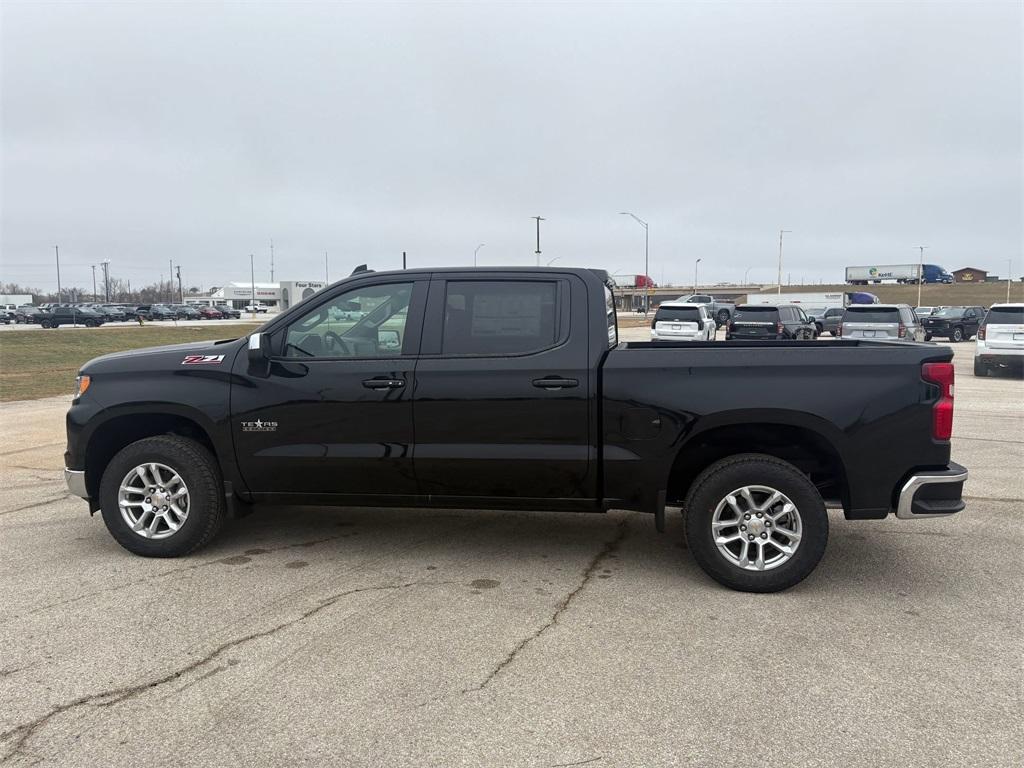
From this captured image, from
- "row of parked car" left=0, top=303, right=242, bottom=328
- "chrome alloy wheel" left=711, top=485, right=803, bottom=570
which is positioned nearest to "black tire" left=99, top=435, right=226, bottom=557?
"chrome alloy wheel" left=711, top=485, right=803, bottom=570

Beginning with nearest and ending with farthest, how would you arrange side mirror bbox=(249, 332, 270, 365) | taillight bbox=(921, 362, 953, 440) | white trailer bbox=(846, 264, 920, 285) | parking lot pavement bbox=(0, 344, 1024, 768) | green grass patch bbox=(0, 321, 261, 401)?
1. parking lot pavement bbox=(0, 344, 1024, 768)
2. taillight bbox=(921, 362, 953, 440)
3. side mirror bbox=(249, 332, 270, 365)
4. green grass patch bbox=(0, 321, 261, 401)
5. white trailer bbox=(846, 264, 920, 285)

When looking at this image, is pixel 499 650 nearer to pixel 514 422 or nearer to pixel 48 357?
pixel 514 422

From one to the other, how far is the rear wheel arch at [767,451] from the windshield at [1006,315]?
1462 centimetres

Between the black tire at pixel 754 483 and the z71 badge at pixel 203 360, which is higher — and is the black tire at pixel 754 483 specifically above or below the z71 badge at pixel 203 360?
below

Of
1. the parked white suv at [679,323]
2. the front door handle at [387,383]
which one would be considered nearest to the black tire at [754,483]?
the front door handle at [387,383]

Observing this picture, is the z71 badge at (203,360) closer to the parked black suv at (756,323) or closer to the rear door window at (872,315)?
the rear door window at (872,315)

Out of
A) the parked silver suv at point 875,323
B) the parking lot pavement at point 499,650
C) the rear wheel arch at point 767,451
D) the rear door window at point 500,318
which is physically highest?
the rear door window at point 500,318

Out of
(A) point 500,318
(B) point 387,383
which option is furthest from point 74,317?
(A) point 500,318

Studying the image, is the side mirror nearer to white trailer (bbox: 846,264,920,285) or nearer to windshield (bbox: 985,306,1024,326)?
windshield (bbox: 985,306,1024,326)

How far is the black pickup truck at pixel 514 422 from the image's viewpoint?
4488mm

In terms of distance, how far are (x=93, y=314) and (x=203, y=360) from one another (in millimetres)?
61110

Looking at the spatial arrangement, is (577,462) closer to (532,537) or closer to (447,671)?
(532,537)

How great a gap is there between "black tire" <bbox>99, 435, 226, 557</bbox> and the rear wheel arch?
2908 mm

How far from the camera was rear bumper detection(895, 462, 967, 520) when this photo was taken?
445 centimetres
